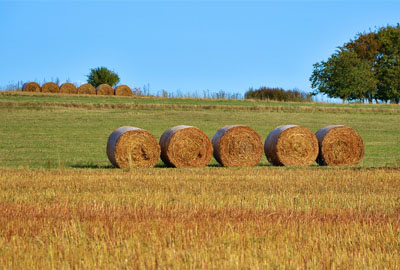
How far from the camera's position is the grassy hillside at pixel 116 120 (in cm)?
2073

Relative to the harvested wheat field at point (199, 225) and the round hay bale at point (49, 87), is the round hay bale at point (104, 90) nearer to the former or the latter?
the round hay bale at point (49, 87)

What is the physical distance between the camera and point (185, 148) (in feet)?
55.4

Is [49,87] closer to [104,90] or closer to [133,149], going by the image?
[104,90]

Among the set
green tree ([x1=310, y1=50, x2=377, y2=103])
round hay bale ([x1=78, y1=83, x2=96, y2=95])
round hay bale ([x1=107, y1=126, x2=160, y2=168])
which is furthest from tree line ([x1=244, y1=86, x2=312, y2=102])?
round hay bale ([x1=107, y1=126, x2=160, y2=168])

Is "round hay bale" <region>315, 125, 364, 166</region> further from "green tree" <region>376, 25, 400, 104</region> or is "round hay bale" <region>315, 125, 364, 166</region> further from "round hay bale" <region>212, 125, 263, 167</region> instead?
"green tree" <region>376, 25, 400, 104</region>

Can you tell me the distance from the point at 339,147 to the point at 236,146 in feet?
11.5

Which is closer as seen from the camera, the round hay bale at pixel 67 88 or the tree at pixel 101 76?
the round hay bale at pixel 67 88

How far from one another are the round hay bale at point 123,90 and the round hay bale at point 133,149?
30.4 metres

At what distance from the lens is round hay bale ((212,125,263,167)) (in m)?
17.5

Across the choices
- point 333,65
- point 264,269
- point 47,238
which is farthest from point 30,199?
point 333,65

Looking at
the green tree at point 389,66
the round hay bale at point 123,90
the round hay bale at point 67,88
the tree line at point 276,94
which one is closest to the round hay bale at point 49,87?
the round hay bale at point 67,88

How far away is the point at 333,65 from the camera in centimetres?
6225

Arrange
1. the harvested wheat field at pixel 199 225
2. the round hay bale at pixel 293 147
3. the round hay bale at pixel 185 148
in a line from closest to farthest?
the harvested wheat field at pixel 199 225, the round hay bale at pixel 185 148, the round hay bale at pixel 293 147

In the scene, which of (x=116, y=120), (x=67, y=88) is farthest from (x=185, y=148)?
(x=67, y=88)
